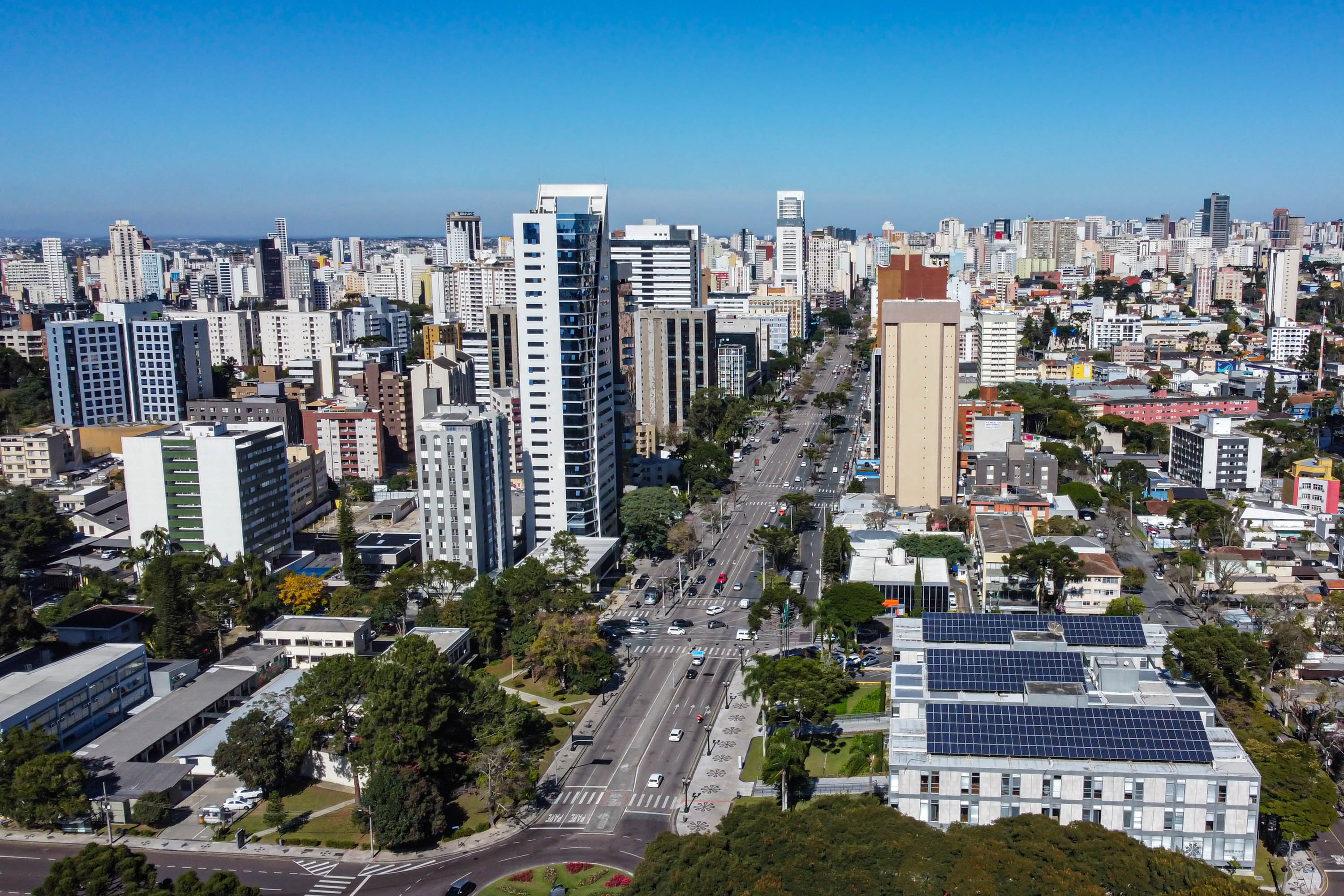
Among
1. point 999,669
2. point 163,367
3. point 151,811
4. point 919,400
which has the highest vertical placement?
point 163,367

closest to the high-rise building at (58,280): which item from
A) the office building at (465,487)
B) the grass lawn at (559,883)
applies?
the office building at (465,487)

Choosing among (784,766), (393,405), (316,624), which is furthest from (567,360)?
(393,405)

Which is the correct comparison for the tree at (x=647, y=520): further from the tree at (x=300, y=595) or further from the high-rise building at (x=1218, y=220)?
the high-rise building at (x=1218, y=220)

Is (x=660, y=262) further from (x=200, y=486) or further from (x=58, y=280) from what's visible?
(x=58, y=280)

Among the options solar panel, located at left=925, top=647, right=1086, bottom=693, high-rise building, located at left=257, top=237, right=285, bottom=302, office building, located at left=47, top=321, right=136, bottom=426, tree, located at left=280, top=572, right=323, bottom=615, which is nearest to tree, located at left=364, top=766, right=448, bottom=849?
solar panel, located at left=925, top=647, right=1086, bottom=693

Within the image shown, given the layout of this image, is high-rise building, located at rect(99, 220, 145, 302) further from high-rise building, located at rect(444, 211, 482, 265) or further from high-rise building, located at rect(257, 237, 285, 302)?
high-rise building, located at rect(444, 211, 482, 265)

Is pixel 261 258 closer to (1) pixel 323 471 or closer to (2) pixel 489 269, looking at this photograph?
(2) pixel 489 269
